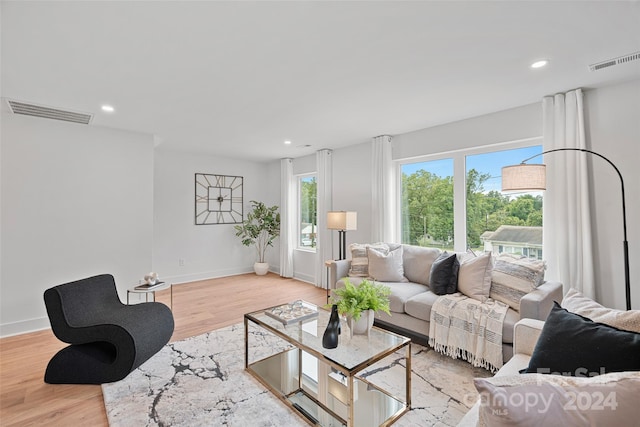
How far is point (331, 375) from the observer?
7.48ft

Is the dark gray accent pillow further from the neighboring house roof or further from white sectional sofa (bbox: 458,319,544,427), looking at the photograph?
white sectional sofa (bbox: 458,319,544,427)

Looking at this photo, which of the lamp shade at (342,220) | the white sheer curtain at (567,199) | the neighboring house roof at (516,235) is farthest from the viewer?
the lamp shade at (342,220)

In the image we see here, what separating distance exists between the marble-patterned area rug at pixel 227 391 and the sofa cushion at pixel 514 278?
696mm

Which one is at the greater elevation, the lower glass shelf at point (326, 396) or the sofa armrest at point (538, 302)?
the sofa armrest at point (538, 302)

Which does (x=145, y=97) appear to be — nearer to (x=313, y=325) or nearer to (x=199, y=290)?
(x=313, y=325)

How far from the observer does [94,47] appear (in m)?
2.01

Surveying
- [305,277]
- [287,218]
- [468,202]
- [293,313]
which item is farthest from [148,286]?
[468,202]

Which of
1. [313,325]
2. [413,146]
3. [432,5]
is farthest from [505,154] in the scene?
[313,325]

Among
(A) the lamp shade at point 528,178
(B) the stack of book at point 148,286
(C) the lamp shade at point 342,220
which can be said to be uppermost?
(A) the lamp shade at point 528,178

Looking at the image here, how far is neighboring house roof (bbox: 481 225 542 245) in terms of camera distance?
315cm

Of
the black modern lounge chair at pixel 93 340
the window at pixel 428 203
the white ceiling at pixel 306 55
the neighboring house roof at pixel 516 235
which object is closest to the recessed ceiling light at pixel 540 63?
the white ceiling at pixel 306 55

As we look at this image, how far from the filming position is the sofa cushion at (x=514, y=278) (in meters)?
2.52

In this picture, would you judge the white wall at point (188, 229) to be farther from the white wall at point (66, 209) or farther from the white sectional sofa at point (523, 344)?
the white sectional sofa at point (523, 344)

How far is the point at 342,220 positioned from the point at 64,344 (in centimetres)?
355
